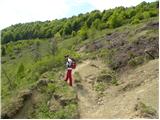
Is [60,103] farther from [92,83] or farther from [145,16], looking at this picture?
[145,16]

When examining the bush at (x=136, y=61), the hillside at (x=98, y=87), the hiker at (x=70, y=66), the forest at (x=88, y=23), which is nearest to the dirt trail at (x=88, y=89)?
the hillside at (x=98, y=87)

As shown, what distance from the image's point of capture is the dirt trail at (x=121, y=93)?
13.7 m

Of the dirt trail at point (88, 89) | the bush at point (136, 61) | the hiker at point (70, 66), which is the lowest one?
the dirt trail at point (88, 89)

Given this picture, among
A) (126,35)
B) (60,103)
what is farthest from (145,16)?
(60,103)

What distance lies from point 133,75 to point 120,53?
3.68 meters

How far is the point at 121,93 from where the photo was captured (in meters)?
16.0

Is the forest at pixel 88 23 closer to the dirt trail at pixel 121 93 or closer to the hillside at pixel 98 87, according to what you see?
the hillside at pixel 98 87

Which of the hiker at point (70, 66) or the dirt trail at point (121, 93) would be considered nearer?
the dirt trail at point (121, 93)

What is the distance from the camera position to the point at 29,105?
15.3m

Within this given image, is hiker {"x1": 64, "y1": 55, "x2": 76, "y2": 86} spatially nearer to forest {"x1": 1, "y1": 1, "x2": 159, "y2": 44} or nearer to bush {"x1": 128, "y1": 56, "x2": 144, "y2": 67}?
bush {"x1": 128, "y1": 56, "x2": 144, "y2": 67}

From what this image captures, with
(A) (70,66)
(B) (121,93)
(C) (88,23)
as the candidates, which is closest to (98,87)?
(B) (121,93)

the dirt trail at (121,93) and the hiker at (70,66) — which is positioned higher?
the hiker at (70,66)

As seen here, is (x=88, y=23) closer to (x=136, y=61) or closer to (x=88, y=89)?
(x=136, y=61)

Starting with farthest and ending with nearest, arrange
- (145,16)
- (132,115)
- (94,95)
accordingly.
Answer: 1. (145,16)
2. (94,95)
3. (132,115)
